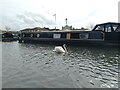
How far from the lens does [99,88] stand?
8047mm

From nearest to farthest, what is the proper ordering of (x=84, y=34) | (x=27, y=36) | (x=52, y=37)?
(x=84, y=34) < (x=52, y=37) < (x=27, y=36)

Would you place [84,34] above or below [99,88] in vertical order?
above

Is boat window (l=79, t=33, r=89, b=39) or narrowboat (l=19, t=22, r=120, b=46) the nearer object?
narrowboat (l=19, t=22, r=120, b=46)

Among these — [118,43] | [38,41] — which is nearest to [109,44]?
[118,43]

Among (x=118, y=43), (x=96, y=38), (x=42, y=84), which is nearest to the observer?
(x=42, y=84)

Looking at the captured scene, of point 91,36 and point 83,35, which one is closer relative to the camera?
point 91,36

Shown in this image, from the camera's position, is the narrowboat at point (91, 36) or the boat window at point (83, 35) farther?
the boat window at point (83, 35)

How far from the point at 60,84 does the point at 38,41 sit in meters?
30.1

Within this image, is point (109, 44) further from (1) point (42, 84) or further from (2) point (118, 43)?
(1) point (42, 84)

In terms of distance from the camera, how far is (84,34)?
31.1m

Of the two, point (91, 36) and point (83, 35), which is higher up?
point (83, 35)

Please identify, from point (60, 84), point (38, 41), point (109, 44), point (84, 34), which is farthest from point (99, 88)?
point (38, 41)

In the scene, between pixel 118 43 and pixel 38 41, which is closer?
pixel 118 43

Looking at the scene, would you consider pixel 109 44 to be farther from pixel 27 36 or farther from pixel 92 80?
pixel 27 36
